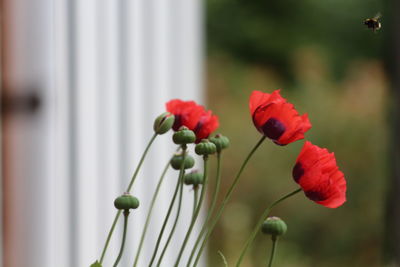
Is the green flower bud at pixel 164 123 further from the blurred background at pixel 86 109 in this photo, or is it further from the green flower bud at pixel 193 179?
the blurred background at pixel 86 109

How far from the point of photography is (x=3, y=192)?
1.62 metres

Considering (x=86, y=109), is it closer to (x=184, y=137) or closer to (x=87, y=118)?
(x=87, y=118)

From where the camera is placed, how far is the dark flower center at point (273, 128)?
0.56 metres

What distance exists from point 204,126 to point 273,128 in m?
0.06

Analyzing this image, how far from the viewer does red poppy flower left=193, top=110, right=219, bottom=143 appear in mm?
597

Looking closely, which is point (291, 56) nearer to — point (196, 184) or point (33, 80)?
point (33, 80)

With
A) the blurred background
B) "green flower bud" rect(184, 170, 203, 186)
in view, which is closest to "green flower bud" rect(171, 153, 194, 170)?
"green flower bud" rect(184, 170, 203, 186)

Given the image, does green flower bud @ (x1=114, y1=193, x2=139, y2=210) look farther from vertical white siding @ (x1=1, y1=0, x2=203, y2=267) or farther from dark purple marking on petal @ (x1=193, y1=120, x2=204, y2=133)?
vertical white siding @ (x1=1, y1=0, x2=203, y2=267)

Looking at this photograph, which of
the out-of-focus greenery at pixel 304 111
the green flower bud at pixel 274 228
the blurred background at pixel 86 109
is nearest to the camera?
the green flower bud at pixel 274 228

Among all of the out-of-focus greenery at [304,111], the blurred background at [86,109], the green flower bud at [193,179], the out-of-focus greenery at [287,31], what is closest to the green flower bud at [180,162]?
the green flower bud at [193,179]

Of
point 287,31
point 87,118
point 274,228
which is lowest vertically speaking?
point 287,31

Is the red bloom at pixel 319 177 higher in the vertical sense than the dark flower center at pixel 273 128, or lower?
lower

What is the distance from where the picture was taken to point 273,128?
57cm

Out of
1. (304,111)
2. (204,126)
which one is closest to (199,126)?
(204,126)
